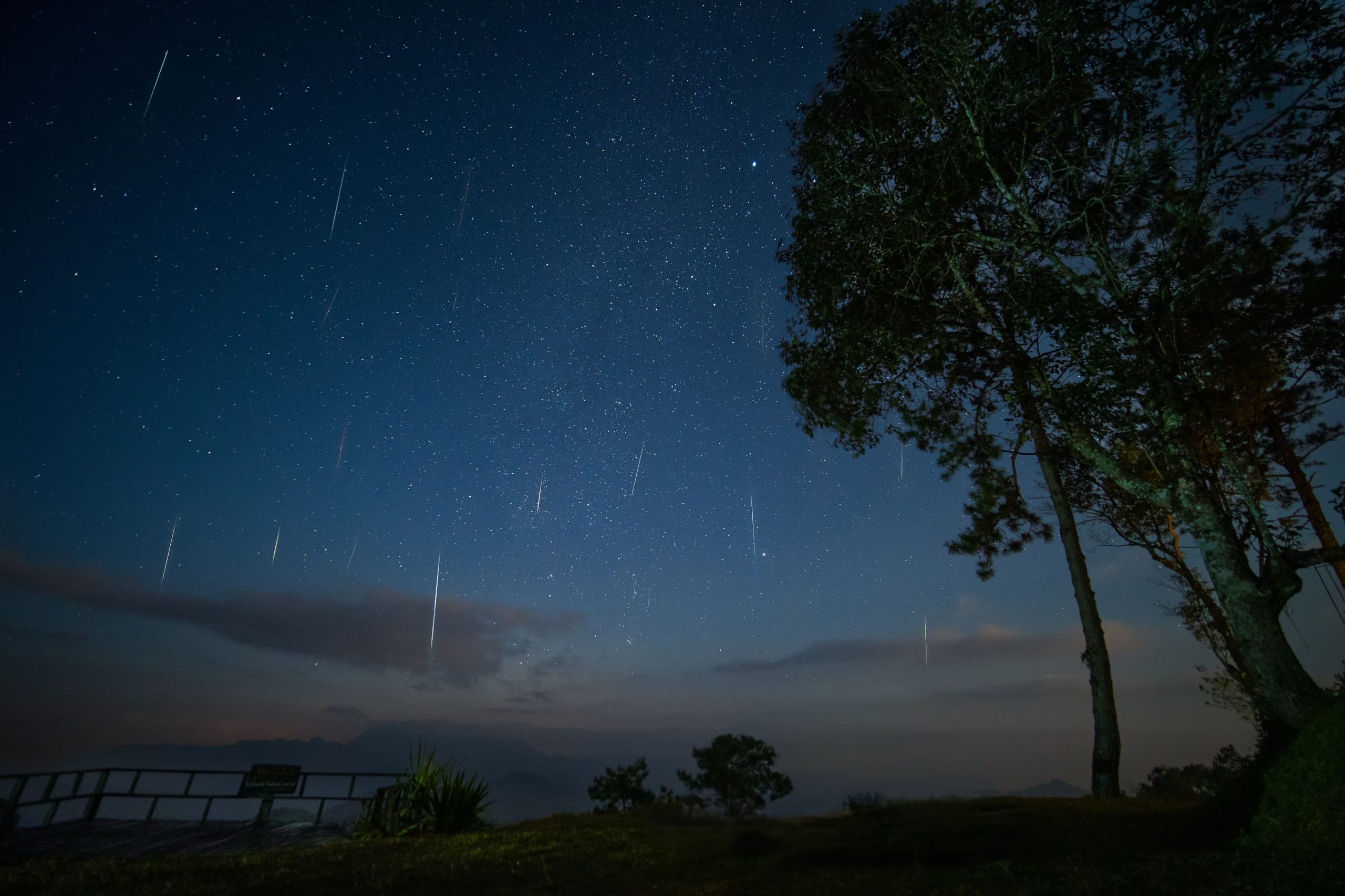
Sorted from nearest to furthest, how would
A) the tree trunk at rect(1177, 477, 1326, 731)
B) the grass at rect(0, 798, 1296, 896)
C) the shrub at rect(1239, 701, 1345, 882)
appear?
the shrub at rect(1239, 701, 1345, 882) < the grass at rect(0, 798, 1296, 896) < the tree trunk at rect(1177, 477, 1326, 731)

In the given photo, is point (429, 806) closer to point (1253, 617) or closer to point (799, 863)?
point (799, 863)

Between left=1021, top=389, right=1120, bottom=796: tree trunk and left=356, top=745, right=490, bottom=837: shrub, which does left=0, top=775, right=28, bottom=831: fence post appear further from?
left=1021, top=389, right=1120, bottom=796: tree trunk

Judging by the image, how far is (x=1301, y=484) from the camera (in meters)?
16.0

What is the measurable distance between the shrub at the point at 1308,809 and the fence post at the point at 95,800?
23619 millimetres

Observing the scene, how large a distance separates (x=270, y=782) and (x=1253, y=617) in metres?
23.6

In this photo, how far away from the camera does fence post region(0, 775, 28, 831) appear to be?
13.2 m

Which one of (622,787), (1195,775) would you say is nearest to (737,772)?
(622,787)

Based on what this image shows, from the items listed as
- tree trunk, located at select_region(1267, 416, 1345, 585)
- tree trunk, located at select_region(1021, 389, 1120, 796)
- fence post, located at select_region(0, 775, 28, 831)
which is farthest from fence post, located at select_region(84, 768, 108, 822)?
tree trunk, located at select_region(1267, 416, 1345, 585)

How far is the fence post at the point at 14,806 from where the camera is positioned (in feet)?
43.2

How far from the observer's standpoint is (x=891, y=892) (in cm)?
575

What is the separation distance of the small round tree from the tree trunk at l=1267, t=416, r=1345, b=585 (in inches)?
688

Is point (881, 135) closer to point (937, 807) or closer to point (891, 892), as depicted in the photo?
point (937, 807)

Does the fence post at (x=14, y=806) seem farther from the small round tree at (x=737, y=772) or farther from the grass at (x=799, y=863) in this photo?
the small round tree at (x=737, y=772)

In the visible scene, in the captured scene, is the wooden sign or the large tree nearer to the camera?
the large tree
